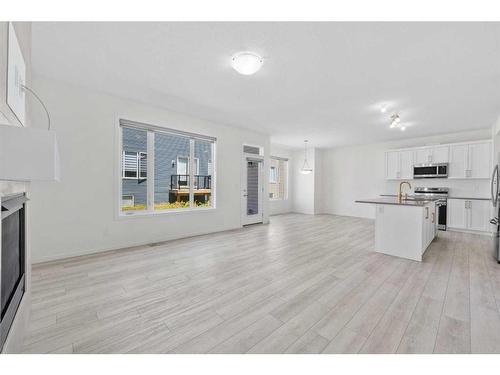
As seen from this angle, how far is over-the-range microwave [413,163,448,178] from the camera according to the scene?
5.85 meters

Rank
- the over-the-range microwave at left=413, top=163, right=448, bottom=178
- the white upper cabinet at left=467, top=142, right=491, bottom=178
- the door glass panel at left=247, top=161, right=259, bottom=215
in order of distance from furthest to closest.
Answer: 1. the door glass panel at left=247, top=161, right=259, bottom=215
2. the over-the-range microwave at left=413, top=163, right=448, bottom=178
3. the white upper cabinet at left=467, top=142, right=491, bottom=178

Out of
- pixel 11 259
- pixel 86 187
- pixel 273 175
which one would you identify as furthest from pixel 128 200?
pixel 273 175

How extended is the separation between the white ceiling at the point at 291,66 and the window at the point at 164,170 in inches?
25.7

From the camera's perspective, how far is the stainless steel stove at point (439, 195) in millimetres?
5613

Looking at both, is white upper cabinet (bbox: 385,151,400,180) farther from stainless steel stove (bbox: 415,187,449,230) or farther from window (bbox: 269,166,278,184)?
window (bbox: 269,166,278,184)

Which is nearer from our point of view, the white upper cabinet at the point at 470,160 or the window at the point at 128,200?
the window at the point at 128,200

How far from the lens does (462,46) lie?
229cm

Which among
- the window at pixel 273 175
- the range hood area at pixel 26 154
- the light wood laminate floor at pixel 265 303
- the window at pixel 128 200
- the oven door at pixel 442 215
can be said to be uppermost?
the window at pixel 273 175

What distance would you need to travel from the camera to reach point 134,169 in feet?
13.7

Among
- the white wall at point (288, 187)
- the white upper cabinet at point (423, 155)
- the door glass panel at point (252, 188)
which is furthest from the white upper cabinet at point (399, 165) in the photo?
the door glass panel at point (252, 188)

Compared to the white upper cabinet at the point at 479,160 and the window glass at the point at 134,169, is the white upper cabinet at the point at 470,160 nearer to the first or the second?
the white upper cabinet at the point at 479,160

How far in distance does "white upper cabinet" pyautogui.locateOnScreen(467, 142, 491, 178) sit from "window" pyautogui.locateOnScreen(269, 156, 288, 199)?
17.5 ft

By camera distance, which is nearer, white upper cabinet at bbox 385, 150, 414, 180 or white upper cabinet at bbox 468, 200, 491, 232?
white upper cabinet at bbox 468, 200, 491, 232

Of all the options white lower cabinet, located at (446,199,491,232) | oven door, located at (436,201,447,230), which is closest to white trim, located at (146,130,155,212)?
oven door, located at (436,201,447,230)
